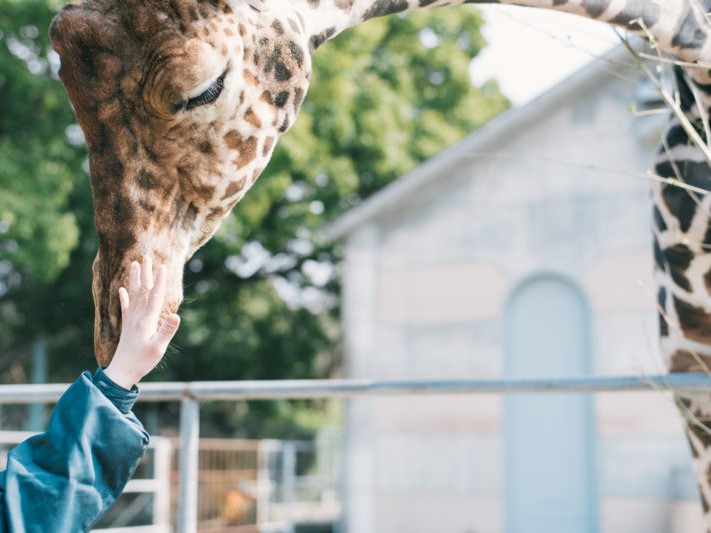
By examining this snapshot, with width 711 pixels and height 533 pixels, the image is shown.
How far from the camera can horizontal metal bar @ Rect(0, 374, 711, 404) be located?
1984 mm

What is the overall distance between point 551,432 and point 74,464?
361 inches

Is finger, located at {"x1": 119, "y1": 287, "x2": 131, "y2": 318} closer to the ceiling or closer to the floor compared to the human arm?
closer to the ceiling

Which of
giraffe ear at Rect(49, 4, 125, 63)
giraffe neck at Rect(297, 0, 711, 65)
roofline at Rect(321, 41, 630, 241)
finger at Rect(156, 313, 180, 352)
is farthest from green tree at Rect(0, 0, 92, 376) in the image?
finger at Rect(156, 313, 180, 352)

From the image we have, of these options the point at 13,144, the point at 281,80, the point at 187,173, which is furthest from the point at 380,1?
the point at 13,144

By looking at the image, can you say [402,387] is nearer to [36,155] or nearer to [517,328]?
[517,328]

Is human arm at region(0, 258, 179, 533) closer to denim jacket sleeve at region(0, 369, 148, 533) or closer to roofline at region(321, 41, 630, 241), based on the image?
denim jacket sleeve at region(0, 369, 148, 533)

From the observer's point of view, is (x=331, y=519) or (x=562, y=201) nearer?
(x=562, y=201)

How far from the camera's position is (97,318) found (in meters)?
1.66

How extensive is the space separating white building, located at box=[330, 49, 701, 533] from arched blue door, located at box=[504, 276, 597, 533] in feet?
0.05

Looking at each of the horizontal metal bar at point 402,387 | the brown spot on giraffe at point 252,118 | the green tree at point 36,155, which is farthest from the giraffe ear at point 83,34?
the green tree at point 36,155

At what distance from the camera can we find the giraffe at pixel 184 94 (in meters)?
1.67

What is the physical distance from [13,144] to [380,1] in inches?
448

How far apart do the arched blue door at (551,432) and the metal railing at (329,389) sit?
7.86 m

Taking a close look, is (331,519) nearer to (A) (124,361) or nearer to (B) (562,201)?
(B) (562,201)
